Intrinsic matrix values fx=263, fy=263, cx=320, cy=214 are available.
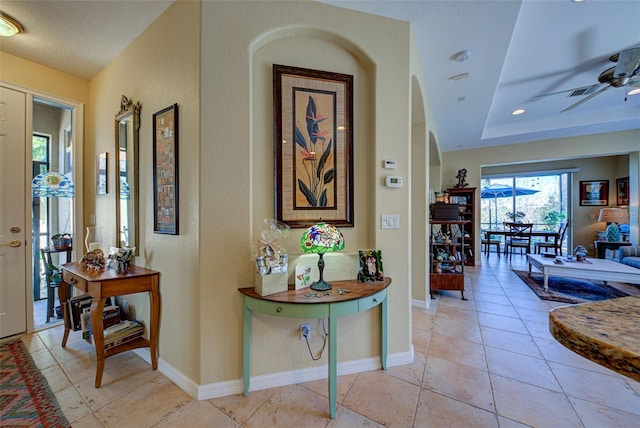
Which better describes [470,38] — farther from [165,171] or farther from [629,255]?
[629,255]

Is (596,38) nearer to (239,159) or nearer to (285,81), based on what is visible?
(285,81)

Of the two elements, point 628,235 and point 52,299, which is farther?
point 628,235

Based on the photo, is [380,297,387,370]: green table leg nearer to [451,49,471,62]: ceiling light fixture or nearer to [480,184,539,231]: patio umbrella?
[451,49,471,62]: ceiling light fixture

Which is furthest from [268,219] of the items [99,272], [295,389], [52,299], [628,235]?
[628,235]

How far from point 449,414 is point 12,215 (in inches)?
164

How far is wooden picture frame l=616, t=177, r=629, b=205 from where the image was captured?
620 centimetres

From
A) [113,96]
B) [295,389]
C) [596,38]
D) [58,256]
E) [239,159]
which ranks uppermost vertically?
[596,38]

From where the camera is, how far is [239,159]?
1.84 metres

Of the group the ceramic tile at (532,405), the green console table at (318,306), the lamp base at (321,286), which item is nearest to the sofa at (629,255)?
the ceramic tile at (532,405)

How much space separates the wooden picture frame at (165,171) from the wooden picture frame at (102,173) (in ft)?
3.36

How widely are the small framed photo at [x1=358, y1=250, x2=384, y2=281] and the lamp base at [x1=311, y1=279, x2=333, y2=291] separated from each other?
0.30m

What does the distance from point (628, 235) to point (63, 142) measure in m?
10.2

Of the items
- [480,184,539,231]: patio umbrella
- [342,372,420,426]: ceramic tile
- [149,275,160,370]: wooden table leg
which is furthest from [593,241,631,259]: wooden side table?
[149,275,160,370]: wooden table leg

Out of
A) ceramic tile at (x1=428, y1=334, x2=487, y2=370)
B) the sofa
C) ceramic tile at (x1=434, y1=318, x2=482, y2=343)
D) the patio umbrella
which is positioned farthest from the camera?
the patio umbrella
